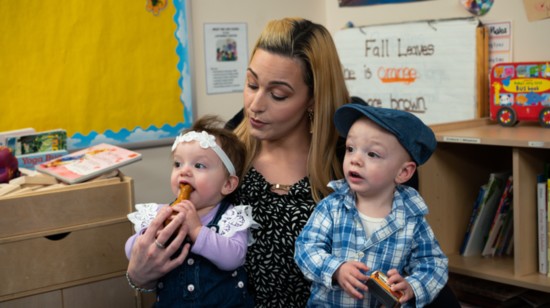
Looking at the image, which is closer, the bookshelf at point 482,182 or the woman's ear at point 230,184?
the woman's ear at point 230,184

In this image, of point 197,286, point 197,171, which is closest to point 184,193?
point 197,171

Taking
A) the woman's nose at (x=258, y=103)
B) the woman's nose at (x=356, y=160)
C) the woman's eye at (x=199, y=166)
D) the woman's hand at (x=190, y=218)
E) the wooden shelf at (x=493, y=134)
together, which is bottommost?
the woman's hand at (x=190, y=218)

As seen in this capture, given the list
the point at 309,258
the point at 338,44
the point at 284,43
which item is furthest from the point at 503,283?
the point at 338,44

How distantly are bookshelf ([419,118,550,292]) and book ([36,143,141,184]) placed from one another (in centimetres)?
91

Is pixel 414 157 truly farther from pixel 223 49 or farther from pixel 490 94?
pixel 223 49

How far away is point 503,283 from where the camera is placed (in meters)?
1.95

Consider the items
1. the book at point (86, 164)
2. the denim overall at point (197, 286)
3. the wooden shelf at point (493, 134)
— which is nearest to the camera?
the denim overall at point (197, 286)

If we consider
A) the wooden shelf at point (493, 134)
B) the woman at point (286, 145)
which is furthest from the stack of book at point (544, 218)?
the woman at point (286, 145)

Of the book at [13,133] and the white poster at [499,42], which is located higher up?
the white poster at [499,42]

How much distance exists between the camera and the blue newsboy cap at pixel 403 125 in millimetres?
1408

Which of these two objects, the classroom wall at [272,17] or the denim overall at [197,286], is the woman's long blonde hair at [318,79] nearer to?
the denim overall at [197,286]

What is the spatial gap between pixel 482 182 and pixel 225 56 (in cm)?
113

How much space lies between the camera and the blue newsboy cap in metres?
1.41

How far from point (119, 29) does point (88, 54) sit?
0.50ft
